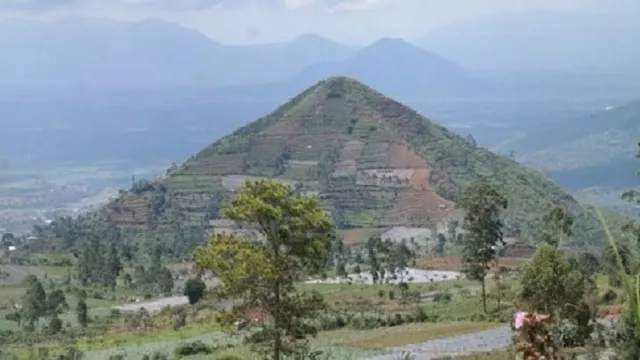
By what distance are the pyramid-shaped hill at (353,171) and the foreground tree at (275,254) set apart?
86427 mm

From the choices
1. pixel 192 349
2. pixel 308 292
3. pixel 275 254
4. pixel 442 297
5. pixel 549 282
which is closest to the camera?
pixel 275 254

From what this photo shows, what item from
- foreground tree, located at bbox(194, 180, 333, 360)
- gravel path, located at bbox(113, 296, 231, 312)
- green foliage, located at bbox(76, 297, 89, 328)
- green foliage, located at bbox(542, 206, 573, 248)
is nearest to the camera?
foreground tree, located at bbox(194, 180, 333, 360)

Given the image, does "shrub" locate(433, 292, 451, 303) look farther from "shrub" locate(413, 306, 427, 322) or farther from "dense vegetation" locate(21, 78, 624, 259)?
"dense vegetation" locate(21, 78, 624, 259)

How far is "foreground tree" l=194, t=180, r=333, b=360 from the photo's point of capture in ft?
70.5

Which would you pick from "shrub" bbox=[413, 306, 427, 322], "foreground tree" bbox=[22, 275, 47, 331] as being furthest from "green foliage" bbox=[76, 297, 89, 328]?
"shrub" bbox=[413, 306, 427, 322]

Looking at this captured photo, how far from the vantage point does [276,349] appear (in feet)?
70.8

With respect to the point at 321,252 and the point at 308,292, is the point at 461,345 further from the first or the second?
the point at 321,252

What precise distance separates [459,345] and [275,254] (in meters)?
18.6

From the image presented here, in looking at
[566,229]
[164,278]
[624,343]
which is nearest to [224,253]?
[624,343]

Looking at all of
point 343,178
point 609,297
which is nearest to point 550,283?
point 609,297

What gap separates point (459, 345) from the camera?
38625 mm

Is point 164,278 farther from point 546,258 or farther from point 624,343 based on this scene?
point 624,343

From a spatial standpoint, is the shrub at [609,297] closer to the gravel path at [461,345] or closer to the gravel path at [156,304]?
the gravel path at [461,345]

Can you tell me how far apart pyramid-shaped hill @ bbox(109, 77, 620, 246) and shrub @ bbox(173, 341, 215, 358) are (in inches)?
2686
